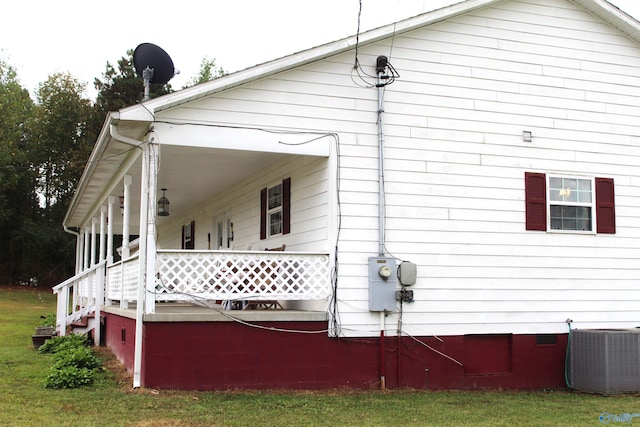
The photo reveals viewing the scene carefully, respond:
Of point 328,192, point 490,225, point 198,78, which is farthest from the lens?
point 198,78

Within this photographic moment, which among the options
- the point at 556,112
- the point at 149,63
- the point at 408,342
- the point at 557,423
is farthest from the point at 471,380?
the point at 149,63

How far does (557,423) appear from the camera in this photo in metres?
8.35

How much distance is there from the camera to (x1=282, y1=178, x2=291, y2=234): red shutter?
11680 mm

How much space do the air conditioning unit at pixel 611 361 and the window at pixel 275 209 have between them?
5.06 metres

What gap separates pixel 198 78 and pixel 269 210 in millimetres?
41874

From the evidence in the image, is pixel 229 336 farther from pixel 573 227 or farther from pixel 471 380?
pixel 573 227

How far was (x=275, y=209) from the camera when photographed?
1252cm

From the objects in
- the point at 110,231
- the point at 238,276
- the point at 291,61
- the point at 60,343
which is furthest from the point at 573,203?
the point at 60,343

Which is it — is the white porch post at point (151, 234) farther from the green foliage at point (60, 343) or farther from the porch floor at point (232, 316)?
the green foliage at point (60, 343)

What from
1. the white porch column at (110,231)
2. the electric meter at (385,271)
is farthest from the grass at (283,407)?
the white porch column at (110,231)

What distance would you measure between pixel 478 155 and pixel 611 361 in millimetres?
3642

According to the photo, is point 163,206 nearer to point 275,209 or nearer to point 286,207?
point 275,209

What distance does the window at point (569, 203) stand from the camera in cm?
1120

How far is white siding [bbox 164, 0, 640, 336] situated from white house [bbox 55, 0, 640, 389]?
0.03 m
